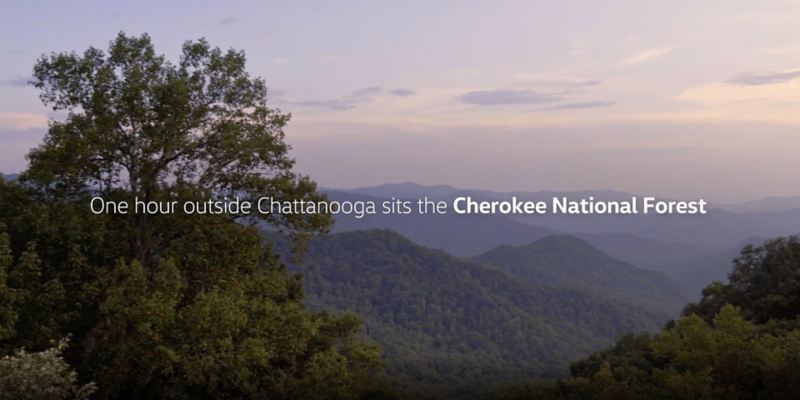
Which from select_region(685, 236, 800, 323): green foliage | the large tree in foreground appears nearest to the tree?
the large tree in foreground

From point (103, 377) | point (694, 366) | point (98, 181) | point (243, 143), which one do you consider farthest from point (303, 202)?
point (694, 366)

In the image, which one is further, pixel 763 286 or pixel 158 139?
pixel 763 286

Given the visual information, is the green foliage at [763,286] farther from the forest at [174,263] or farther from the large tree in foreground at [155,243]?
the large tree in foreground at [155,243]

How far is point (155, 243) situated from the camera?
17844mm

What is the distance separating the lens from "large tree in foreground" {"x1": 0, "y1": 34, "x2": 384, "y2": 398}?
15.2m

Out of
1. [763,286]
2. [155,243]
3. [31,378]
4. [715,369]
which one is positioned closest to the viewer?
[31,378]

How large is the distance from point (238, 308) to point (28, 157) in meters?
6.84

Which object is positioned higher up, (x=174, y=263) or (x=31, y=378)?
(x=174, y=263)

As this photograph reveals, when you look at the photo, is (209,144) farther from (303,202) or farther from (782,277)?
(782,277)

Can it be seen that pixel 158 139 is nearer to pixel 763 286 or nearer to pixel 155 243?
pixel 155 243

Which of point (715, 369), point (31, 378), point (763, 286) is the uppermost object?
point (31, 378)

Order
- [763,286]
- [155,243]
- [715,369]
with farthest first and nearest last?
[763,286] → [155,243] → [715,369]

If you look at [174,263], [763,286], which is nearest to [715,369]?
[174,263]

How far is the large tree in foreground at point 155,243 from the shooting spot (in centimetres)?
1522
